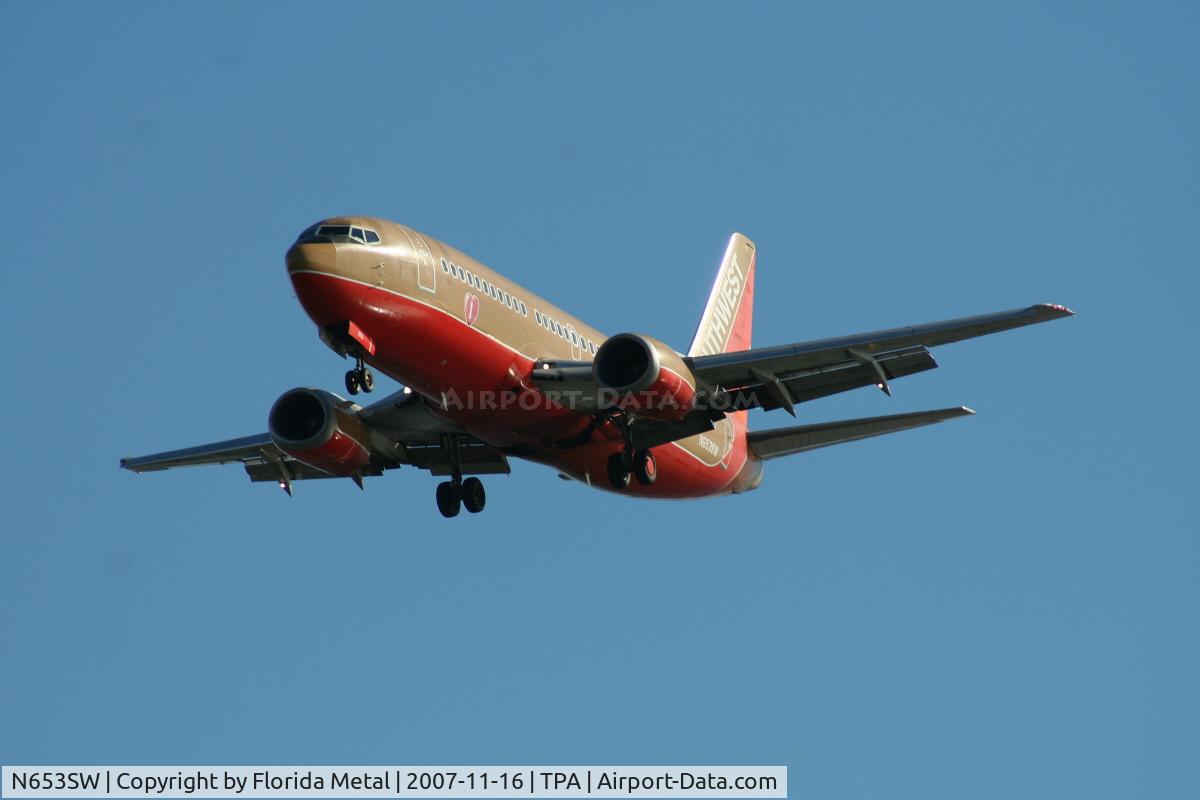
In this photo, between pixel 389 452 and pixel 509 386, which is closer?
pixel 509 386

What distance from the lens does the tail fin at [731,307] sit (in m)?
46.3

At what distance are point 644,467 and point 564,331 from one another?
141 inches

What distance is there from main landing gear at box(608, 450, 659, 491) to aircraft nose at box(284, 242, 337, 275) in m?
8.75

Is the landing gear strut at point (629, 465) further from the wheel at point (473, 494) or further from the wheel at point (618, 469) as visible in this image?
the wheel at point (473, 494)

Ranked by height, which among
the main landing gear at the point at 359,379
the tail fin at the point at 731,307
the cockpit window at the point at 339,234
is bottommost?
the main landing gear at the point at 359,379

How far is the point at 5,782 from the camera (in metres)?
31.1

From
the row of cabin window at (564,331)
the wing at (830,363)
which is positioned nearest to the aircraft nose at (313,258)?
the row of cabin window at (564,331)

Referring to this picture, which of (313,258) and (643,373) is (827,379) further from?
(313,258)

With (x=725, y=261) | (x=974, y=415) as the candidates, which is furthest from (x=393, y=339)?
(x=725, y=261)

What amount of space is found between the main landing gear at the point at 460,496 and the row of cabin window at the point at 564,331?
4543mm

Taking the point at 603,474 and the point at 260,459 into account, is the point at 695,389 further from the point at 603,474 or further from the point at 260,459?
the point at 260,459

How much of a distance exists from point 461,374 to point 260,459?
33.9 feet

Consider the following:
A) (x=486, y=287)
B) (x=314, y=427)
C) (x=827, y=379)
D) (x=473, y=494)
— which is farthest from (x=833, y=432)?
(x=314, y=427)

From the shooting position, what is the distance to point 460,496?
40312 mm
